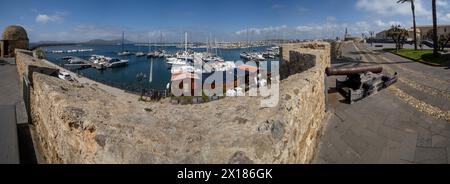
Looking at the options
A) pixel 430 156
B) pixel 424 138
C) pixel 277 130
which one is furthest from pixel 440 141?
pixel 277 130

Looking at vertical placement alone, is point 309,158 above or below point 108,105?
below

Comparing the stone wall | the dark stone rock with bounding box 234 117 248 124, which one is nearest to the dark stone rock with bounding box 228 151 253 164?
the stone wall

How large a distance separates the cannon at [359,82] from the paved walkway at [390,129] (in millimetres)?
254

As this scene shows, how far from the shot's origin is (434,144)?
548cm

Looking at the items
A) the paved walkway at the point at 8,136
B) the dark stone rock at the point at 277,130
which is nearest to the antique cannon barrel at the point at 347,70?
the dark stone rock at the point at 277,130

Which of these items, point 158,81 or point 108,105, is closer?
point 108,105

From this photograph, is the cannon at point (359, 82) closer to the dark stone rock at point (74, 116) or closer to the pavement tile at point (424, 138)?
the pavement tile at point (424, 138)

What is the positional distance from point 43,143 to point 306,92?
496 centimetres

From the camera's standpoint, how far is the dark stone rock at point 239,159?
2605mm

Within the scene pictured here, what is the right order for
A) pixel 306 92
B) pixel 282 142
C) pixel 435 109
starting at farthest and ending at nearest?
1. pixel 435 109
2. pixel 306 92
3. pixel 282 142

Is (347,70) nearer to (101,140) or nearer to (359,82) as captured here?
(359,82)
